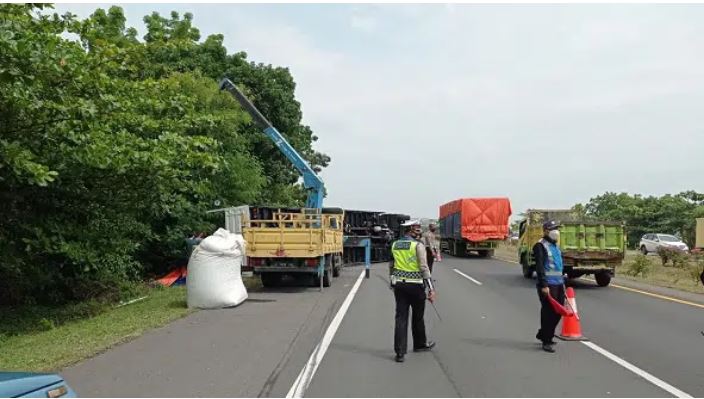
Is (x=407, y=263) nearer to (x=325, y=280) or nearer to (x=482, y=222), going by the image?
(x=325, y=280)

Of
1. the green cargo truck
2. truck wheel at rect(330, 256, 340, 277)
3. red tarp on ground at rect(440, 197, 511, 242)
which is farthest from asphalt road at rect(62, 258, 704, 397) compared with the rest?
red tarp on ground at rect(440, 197, 511, 242)

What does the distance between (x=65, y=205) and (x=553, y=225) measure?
930cm

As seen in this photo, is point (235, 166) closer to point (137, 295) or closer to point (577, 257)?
point (137, 295)

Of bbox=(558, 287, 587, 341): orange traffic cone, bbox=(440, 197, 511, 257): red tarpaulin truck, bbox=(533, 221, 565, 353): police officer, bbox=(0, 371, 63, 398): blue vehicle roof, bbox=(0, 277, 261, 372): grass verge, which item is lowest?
bbox=(0, 277, 261, 372): grass verge

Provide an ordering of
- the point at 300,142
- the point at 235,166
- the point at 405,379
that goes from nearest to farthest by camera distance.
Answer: the point at 405,379 → the point at 235,166 → the point at 300,142

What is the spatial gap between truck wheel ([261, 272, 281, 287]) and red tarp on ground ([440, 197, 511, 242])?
18.8 meters

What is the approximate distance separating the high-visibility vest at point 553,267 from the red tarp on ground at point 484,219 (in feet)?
86.5

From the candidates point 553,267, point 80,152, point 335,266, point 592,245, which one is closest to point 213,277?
point 80,152

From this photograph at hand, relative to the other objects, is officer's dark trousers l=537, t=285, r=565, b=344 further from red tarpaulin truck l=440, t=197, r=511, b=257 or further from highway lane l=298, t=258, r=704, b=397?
red tarpaulin truck l=440, t=197, r=511, b=257

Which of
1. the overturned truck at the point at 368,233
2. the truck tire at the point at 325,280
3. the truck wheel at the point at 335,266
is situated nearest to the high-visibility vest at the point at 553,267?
the truck tire at the point at 325,280

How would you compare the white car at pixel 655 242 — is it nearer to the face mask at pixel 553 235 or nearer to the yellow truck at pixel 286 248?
the yellow truck at pixel 286 248

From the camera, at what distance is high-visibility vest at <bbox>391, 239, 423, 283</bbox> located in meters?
A: 8.76

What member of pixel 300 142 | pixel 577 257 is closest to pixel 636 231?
pixel 300 142

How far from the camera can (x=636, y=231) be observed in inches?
2532
